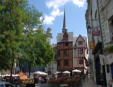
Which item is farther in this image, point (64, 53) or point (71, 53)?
point (64, 53)

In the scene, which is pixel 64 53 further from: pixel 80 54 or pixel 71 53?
pixel 80 54

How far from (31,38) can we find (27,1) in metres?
4.37

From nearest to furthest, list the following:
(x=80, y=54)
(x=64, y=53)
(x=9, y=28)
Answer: (x=9, y=28) → (x=80, y=54) → (x=64, y=53)

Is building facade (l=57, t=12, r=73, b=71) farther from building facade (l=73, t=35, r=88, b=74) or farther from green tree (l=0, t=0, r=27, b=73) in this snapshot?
green tree (l=0, t=0, r=27, b=73)

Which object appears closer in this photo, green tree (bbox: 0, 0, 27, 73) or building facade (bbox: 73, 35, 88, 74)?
green tree (bbox: 0, 0, 27, 73)

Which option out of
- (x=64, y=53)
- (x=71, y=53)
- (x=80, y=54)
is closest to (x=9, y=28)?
(x=64, y=53)

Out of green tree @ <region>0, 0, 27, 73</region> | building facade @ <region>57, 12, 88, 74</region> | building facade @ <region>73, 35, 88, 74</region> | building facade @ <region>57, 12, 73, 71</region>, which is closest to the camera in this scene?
green tree @ <region>0, 0, 27, 73</region>

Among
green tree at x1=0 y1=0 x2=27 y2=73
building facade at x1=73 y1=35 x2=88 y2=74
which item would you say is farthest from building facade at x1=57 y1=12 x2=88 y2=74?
green tree at x1=0 y1=0 x2=27 y2=73

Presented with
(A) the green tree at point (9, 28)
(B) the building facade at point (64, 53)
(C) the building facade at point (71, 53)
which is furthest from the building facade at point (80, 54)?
(A) the green tree at point (9, 28)

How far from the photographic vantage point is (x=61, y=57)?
171 ft

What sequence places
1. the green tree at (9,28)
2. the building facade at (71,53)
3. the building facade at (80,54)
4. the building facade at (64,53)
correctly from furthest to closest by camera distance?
the building facade at (64,53) → the building facade at (71,53) → the building facade at (80,54) → the green tree at (9,28)

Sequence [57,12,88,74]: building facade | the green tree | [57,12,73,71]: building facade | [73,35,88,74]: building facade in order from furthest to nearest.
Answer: [57,12,73,71]: building facade < [57,12,88,74]: building facade < [73,35,88,74]: building facade < the green tree

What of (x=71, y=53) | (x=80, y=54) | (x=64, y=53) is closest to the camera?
(x=80, y=54)

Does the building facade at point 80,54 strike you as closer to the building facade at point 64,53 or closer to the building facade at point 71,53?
the building facade at point 71,53
